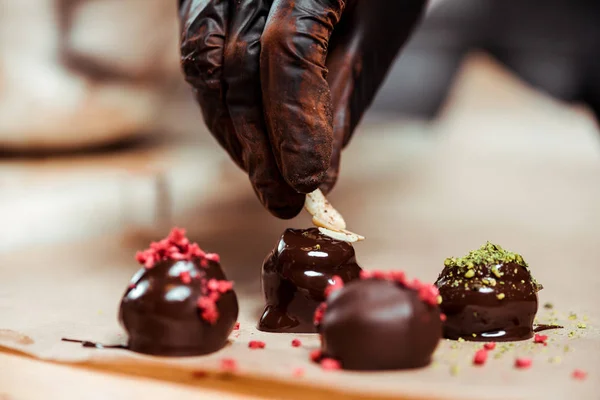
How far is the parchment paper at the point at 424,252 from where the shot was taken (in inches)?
46.2

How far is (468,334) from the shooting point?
1396 millimetres

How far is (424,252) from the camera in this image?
2188 millimetres

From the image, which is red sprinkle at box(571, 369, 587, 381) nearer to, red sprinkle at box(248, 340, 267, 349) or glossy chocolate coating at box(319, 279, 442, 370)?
glossy chocolate coating at box(319, 279, 442, 370)

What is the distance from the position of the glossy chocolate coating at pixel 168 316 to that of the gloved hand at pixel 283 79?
317mm

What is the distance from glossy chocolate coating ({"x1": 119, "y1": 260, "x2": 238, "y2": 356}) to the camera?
1.26 m

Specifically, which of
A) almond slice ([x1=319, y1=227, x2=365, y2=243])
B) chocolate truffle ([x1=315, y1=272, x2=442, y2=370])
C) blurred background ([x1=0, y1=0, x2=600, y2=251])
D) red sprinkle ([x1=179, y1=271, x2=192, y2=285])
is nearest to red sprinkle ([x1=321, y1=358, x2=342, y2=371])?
chocolate truffle ([x1=315, y1=272, x2=442, y2=370])

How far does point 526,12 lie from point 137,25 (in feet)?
5.79

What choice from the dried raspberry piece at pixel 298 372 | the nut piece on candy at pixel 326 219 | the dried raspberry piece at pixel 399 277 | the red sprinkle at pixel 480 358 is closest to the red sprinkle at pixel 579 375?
the red sprinkle at pixel 480 358

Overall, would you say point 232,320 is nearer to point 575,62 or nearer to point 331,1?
point 331,1

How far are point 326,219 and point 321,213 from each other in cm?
2

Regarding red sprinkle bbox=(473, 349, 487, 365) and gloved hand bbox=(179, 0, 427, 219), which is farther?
gloved hand bbox=(179, 0, 427, 219)

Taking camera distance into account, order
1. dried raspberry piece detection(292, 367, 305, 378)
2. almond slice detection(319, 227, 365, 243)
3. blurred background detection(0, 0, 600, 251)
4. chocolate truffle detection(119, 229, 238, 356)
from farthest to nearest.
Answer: blurred background detection(0, 0, 600, 251) → almond slice detection(319, 227, 365, 243) → chocolate truffle detection(119, 229, 238, 356) → dried raspberry piece detection(292, 367, 305, 378)

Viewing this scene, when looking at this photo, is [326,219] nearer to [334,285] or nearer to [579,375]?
[334,285]

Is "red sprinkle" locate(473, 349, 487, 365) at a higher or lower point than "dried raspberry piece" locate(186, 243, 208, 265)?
lower
